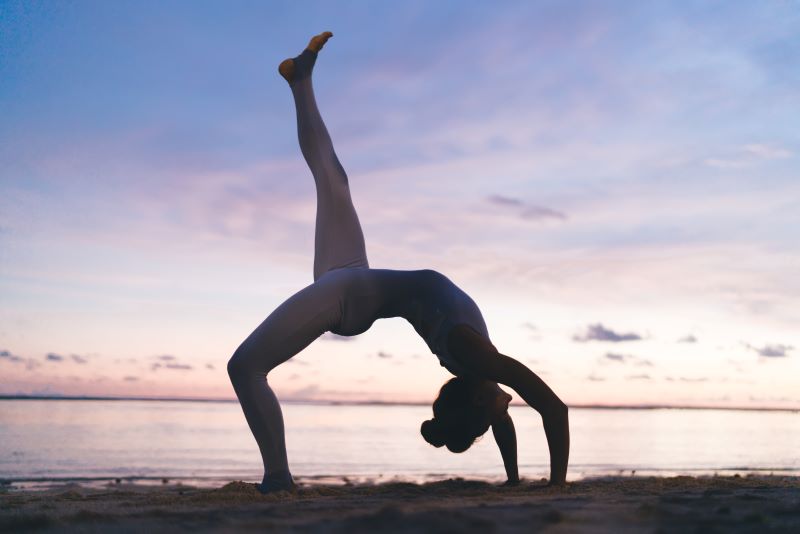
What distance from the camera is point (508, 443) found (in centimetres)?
476

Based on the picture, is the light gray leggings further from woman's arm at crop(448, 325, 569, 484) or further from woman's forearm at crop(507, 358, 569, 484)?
woman's forearm at crop(507, 358, 569, 484)

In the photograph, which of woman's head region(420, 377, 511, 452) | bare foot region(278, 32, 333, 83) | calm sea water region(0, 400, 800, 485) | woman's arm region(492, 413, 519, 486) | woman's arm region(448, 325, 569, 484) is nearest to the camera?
woman's arm region(448, 325, 569, 484)

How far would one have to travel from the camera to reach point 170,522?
2639 mm

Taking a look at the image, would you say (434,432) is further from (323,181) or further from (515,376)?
(323,181)

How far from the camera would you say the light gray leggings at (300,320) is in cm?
415

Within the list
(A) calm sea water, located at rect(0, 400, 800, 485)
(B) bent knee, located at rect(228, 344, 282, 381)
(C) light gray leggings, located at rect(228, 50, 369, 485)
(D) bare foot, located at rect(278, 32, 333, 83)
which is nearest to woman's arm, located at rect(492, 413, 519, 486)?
(C) light gray leggings, located at rect(228, 50, 369, 485)

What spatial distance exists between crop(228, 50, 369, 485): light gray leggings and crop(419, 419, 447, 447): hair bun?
873 mm

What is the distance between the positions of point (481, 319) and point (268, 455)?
1.53 meters

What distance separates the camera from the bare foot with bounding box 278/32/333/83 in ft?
16.5

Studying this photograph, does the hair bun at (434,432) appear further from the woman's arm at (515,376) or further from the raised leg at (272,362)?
the raised leg at (272,362)

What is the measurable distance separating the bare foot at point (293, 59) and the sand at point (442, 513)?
9.30 feet

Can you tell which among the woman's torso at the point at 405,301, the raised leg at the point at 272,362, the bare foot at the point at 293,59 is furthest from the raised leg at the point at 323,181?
the raised leg at the point at 272,362

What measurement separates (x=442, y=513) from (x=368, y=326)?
2027 millimetres

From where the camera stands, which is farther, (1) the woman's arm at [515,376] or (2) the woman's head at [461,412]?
(2) the woman's head at [461,412]
